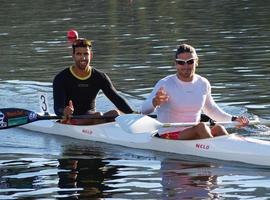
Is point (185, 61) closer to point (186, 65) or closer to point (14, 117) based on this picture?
point (186, 65)

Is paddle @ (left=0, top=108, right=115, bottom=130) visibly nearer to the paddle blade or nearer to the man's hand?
the paddle blade

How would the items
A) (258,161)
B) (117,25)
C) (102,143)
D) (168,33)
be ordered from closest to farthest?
(258,161), (102,143), (168,33), (117,25)

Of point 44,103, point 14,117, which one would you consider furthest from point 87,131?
point 44,103

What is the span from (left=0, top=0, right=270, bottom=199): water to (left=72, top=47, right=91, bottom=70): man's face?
1.51m

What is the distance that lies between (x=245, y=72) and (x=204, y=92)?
10.8m

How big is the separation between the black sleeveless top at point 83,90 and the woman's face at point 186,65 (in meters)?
2.87

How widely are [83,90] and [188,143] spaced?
10.6ft

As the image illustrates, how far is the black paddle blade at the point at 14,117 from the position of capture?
17.4 m

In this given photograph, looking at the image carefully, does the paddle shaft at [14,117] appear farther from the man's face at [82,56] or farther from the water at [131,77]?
the man's face at [82,56]

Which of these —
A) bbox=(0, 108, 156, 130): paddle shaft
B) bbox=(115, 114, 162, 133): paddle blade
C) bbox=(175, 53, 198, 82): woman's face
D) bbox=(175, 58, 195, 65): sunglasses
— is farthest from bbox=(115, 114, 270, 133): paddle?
bbox=(0, 108, 156, 130): paddle shaft

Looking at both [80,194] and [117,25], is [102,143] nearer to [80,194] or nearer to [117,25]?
[80,194]

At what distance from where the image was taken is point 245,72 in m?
25.7

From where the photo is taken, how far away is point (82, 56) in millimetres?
17281

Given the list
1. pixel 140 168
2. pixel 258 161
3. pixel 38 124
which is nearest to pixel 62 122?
pixel 38 124
